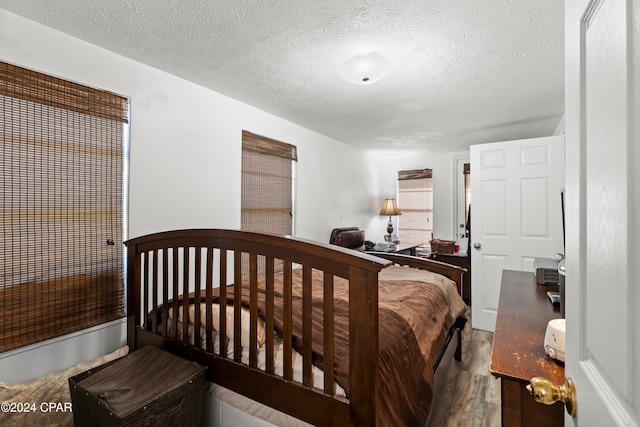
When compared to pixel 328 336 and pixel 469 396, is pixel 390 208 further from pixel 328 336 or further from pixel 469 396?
pixel 328 336

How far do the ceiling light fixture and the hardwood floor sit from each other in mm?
2216

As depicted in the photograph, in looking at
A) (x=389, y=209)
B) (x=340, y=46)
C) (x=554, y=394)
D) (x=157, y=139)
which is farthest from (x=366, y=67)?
(x=389, y=209)

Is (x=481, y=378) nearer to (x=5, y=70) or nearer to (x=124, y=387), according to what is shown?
(x=124, y=387)

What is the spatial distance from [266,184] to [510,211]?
2626 millimetres

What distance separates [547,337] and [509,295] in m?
0.89

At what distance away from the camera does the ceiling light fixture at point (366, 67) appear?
2.07 m

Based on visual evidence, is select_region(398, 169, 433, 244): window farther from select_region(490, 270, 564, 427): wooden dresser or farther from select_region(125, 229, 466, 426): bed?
select_region(490, 270, 564, 427): wooden dresser

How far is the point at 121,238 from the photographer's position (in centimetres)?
217

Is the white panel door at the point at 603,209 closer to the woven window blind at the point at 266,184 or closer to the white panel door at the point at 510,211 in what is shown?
the woven window blind at the point at 266,184

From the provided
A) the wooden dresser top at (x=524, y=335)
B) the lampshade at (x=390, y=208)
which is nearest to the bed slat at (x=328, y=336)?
the wooden dresser top at (x=524, y=335)

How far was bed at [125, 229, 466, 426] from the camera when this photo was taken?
114cm

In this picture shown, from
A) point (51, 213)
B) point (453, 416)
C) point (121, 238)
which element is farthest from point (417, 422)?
point (51, 213)

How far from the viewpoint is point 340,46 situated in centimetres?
200

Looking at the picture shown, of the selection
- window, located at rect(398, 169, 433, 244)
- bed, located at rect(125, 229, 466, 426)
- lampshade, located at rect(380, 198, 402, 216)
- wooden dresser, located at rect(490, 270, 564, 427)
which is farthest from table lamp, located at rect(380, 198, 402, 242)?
wooden dresser, located at rect(490, 270, 564, 427)
